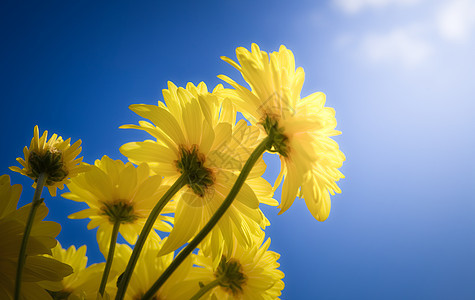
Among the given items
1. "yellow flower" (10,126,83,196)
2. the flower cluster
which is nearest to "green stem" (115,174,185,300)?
the flower cluster

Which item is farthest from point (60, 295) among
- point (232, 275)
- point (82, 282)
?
point (232, 275)

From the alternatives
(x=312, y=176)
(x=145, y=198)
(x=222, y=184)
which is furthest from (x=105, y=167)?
(x=312, y=176)

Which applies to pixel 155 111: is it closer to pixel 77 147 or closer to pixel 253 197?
pixel 253 197

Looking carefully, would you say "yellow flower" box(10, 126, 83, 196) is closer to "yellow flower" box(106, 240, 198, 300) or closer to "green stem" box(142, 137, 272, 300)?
"yellow flower" box(106, 240, 198, 300)

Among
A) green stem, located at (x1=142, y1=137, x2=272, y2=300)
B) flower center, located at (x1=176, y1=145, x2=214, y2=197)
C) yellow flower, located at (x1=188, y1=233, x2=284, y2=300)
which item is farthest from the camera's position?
yellow flower, located at (x1=188, y1=233, x2=284, y2=300)

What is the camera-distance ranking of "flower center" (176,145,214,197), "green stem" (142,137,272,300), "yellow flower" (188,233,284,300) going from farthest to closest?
1. "yellow flower" (188,233,284,300)
2. "flower center" (176,145,214,197)
3. "green stem" (142,137,272,300)

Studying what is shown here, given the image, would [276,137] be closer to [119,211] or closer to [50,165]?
[119,211]

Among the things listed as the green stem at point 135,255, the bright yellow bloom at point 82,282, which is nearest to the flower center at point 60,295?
the bright yellow bloom at point 82,282
